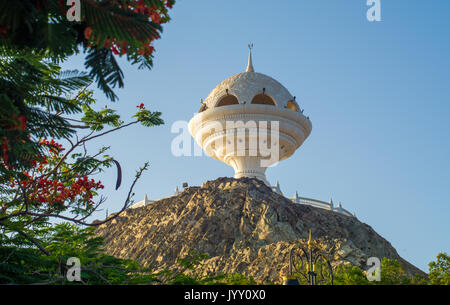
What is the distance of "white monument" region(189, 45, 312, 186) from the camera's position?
34.9m

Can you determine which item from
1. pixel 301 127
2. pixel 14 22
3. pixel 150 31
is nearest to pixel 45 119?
pixel 14 22

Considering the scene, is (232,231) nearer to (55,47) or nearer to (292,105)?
(292,105)

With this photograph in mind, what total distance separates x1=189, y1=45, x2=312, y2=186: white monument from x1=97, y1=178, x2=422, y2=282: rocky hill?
15.9 ft

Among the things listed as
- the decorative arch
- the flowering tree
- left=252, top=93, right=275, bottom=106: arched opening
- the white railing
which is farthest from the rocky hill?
the flowering tree

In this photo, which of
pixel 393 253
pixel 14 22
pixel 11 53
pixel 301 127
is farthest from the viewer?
pixel 301 127

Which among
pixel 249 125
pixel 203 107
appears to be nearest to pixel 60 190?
pixel 249 125

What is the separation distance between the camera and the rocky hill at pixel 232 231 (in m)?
21.2

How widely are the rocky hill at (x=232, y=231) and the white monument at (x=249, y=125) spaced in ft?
15.9

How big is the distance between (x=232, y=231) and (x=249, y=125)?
11.1m

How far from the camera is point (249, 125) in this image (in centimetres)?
Answer: 3462

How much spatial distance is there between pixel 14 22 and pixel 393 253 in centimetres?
2753

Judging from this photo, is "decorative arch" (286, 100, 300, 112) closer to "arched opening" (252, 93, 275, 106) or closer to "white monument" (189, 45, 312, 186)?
"white monument" (189, 45, 312, 186)

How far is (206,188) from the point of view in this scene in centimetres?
2983
